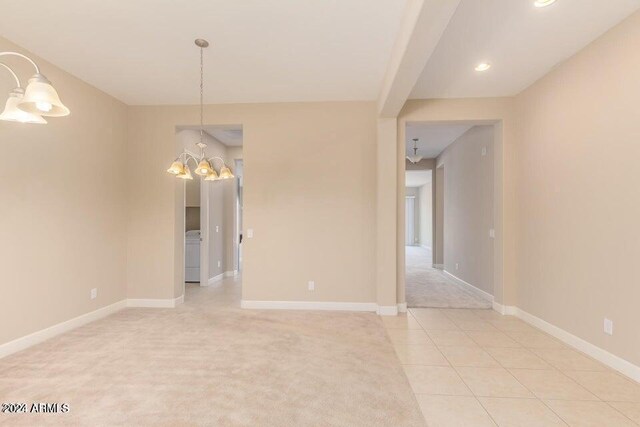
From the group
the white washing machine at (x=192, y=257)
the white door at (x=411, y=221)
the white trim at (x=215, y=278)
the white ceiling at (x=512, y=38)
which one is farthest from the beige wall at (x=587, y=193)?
the white door at (x=411, y=221)

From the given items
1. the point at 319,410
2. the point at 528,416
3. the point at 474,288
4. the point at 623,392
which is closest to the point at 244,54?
the point at 319,410

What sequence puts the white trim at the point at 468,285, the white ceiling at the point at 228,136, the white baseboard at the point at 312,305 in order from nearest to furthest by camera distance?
the white baseboard at the point at 312,305 < the white trim at the point at 468,285 < the white ceiling at the point at 228,136

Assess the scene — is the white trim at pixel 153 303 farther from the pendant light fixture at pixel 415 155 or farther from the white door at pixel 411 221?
the white door at pixel 411 221

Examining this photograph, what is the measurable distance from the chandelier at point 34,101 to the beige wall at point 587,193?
3.88 meters

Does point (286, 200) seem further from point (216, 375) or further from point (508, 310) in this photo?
point (508, 310)

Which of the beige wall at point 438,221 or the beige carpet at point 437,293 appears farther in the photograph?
the beige wall at point 438,221

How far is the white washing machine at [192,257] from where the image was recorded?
19.3 ft

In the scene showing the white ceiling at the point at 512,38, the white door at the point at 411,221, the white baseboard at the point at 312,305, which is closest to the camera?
the white ceiling at the point at 512,38

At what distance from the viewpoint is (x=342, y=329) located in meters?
3.48

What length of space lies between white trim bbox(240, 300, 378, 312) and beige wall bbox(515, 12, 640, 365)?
200 centimetres

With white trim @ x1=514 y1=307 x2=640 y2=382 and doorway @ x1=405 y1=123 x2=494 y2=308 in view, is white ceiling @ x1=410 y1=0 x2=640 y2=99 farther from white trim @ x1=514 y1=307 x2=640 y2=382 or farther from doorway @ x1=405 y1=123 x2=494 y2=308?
white trim @ x1=514 y1=307 x2=640 y2=382

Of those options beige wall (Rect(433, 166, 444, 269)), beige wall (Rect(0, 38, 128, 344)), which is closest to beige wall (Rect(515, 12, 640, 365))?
beige wall (Rect(433, 166, 444, 269))

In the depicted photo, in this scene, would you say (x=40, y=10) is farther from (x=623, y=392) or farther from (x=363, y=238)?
(x=623, y=392)

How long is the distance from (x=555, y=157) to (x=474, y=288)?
2706 mm
